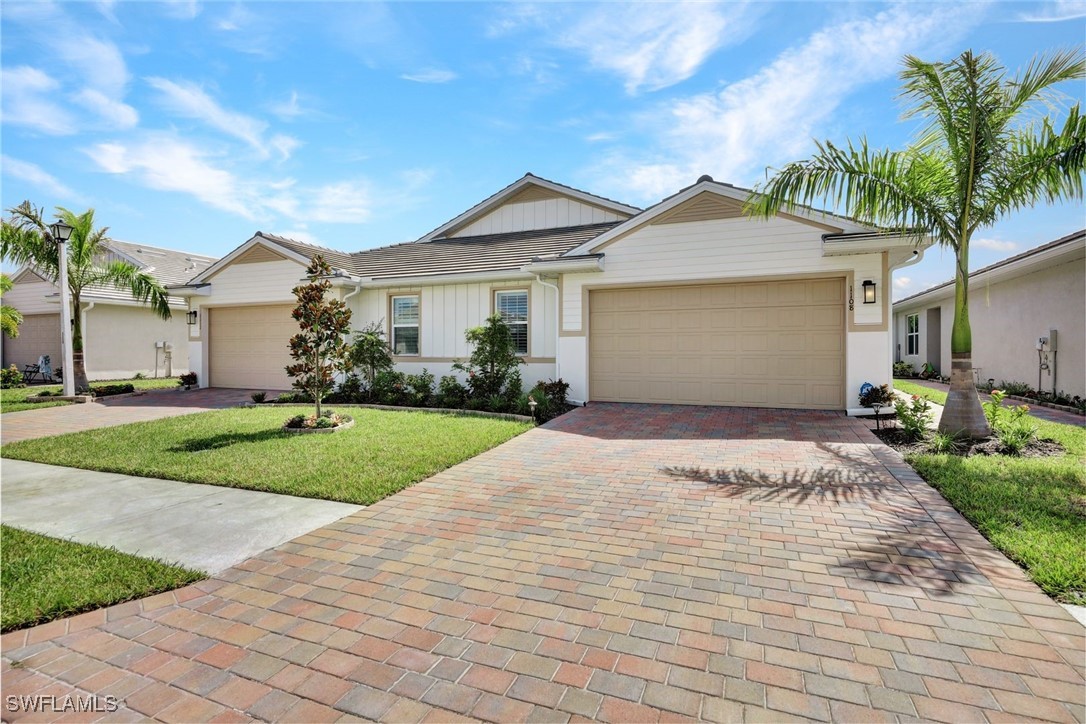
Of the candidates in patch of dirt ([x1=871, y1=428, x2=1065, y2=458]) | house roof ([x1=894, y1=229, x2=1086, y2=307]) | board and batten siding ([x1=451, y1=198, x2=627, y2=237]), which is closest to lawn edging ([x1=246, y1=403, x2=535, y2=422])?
patch of dirt ([x1=871, y1=428, x2=1065, y2=458])

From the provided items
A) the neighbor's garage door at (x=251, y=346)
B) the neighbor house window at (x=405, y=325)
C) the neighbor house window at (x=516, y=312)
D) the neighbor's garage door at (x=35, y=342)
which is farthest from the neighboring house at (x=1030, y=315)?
the neighbor's garage door at (x=35, y=342)

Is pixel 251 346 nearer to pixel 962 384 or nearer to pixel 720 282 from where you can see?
pixel 720 282

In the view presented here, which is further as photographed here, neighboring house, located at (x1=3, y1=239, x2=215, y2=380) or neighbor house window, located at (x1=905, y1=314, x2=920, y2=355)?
neighbor house window, located at (x1=905, y1=314, x2=920, y2=355)

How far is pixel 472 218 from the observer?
1655 cm

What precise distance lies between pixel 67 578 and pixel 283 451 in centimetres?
366

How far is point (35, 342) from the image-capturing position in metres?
20.5

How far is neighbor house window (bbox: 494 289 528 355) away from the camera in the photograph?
40.1 feet

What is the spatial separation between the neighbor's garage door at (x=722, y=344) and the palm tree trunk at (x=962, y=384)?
2.55 m

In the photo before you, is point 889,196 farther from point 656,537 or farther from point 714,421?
point 656,537

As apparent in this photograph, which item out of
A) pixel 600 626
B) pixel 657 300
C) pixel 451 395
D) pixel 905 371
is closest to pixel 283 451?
pixel 451 395

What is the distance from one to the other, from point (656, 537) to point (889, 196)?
6325 mm

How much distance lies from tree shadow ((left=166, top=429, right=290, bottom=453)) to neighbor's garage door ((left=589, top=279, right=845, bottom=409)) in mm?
6394

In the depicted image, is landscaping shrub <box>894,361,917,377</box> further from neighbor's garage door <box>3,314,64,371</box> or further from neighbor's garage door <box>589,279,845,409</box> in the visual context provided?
neighbor's garage door <box>3,314,64,371</box>

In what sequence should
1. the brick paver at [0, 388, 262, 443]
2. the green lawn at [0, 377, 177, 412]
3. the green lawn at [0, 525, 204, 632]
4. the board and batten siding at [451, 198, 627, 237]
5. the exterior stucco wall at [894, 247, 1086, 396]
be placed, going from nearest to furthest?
1. the green lawn at [0, 525, 204, 632]
2. the brick paver at [0, 388, 262, 443]
3. the exterior stucco wall at [894, 247, 1086, 396]
4. the green lawn at [0, 377, 177, 412]
5. the board and batten siding at [451, 198, 627, 237]
